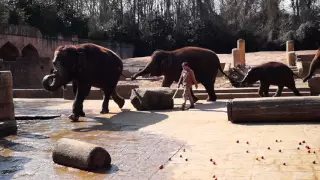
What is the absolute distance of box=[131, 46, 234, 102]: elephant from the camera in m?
14.5

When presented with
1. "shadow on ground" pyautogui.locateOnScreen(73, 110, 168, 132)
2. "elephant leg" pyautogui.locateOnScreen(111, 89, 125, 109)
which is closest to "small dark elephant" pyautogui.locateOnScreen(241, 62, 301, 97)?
"shadow on ground" pyautogui.locateOnScreen(73, 110, 168, 132)

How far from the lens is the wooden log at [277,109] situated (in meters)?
8.95

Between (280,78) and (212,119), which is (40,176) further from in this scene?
(280,78)

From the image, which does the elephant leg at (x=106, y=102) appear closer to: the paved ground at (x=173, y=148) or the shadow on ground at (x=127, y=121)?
the shadow on ground at (x=127, y=121)

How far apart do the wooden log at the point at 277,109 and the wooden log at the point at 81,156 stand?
415 cm

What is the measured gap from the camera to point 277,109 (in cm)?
905

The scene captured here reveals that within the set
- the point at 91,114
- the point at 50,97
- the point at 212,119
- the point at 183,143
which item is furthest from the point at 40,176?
the point at 50,97

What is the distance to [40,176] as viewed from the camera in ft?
17.9

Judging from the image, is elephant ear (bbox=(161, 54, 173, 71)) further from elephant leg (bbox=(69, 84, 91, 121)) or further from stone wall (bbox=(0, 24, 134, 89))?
stone wall (bbox=(0, 24, 134, 89))

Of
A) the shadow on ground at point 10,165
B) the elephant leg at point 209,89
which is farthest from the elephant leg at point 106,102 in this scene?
the shadow on ground at point 10,165

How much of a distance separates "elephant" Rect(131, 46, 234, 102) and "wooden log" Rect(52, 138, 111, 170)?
8537mm

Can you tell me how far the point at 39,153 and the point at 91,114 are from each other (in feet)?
17.8

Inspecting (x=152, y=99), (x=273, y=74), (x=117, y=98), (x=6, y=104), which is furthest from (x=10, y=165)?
(x=273, y=74)

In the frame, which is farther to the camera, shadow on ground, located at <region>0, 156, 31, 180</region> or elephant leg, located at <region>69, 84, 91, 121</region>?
elephant leg, located at <region>69, 84, 91, 121</region>
